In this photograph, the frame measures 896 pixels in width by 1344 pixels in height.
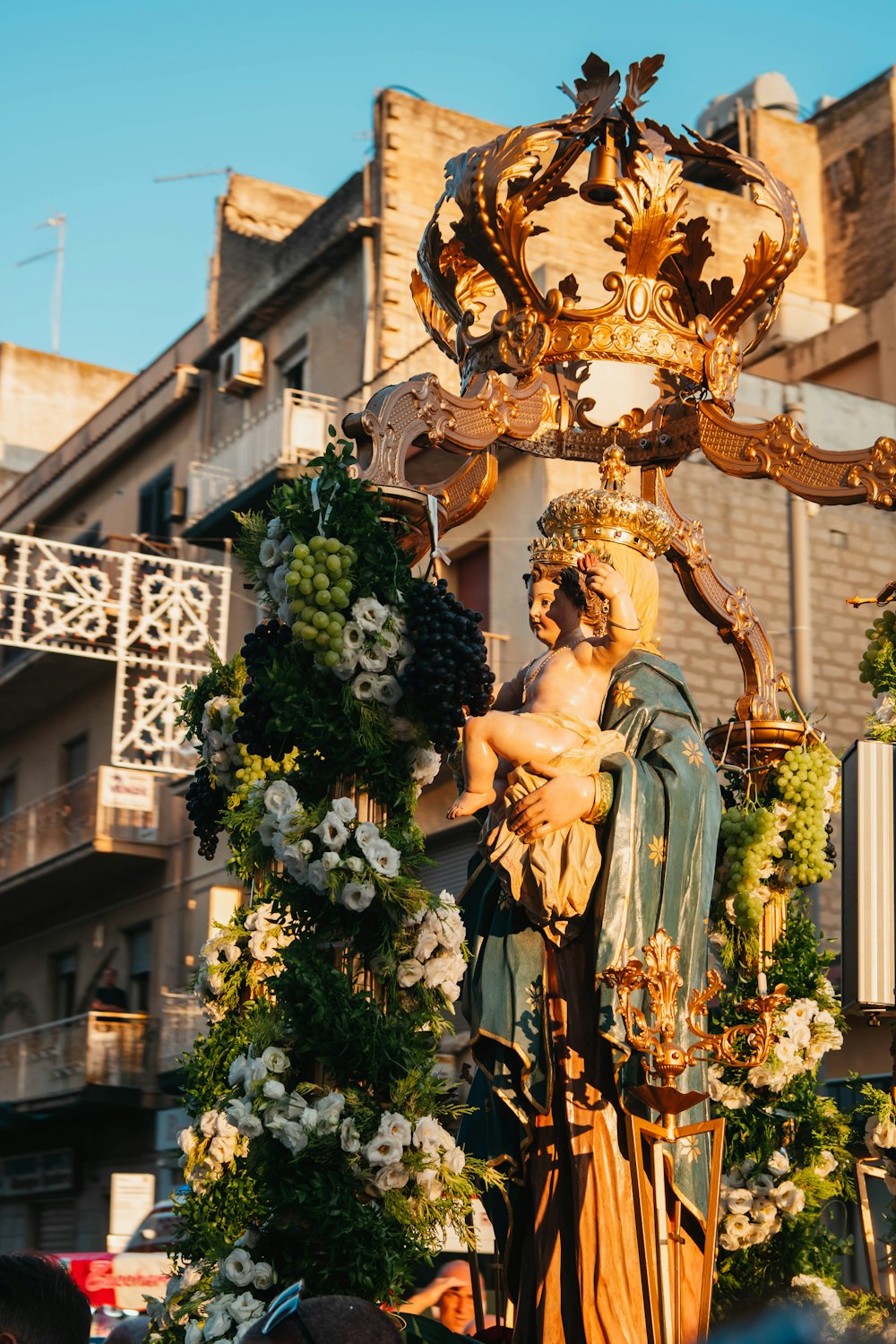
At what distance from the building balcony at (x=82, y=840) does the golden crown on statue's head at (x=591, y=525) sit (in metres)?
17.6

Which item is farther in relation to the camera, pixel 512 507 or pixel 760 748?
pixel 512 507

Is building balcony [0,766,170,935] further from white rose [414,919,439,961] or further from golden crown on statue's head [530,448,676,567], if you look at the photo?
white rose [414,919,439,961]

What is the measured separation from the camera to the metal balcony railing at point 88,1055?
73.4ft

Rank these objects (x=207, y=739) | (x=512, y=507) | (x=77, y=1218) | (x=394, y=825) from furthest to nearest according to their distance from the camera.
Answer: (x=77, y=1218)
(x=512, y=507)
(x=207, y=739)
(x=394, y=825)

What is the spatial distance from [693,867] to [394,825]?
3.40 ft

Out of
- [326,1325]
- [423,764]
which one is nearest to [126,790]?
[423,764]

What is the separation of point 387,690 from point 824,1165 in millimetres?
2744

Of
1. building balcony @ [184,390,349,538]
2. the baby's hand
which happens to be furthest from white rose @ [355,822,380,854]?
building balcony @ [184,390,349,538]

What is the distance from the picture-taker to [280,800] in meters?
5.12

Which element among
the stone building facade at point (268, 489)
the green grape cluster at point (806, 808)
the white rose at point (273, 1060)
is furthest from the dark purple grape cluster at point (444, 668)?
the stone building facade at point (268, 489)

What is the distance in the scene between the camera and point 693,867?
5711 millimetres

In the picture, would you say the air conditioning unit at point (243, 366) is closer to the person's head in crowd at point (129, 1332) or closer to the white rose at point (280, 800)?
the person's head in crowd at point (129, 1332)

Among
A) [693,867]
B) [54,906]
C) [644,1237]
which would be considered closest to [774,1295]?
[644,1237]

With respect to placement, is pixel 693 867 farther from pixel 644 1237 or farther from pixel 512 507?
pixel 512 507
